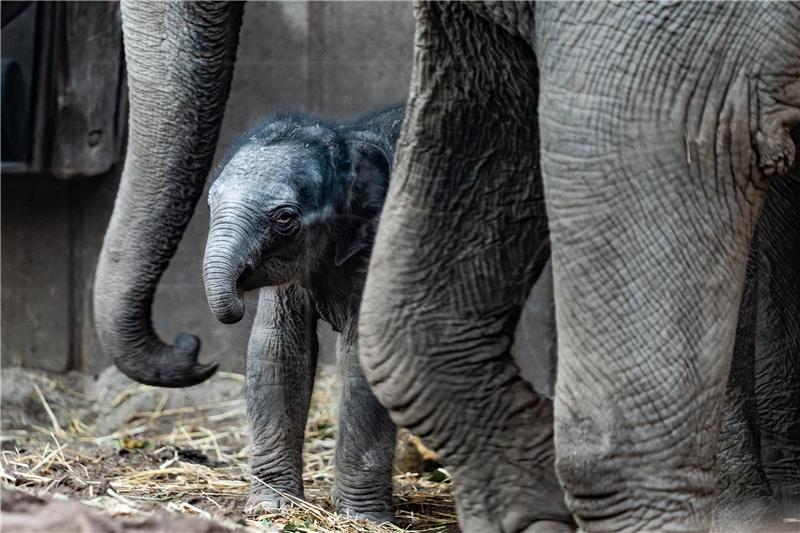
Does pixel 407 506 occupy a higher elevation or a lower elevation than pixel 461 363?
lower

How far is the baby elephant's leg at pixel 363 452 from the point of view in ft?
14.4

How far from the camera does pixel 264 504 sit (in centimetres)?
432

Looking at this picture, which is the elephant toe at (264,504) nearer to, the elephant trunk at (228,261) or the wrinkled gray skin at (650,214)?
the elephant trunk at (228,261)

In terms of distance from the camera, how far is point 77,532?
2740 mm

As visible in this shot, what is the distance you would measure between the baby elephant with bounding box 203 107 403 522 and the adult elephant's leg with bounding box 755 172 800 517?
3.69ft

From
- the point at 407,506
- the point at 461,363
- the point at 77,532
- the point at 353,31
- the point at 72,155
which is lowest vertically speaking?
the point at 407,506

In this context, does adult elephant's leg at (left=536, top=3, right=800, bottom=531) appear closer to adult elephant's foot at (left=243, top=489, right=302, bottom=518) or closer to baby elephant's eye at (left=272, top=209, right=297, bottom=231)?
baby elephant's eye at (left=272, top=209, right=297, bottom=231)

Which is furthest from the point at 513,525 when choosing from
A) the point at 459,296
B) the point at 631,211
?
the point at 631,211

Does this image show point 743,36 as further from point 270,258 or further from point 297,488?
point 297,488

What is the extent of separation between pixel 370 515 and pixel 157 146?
1212 millimetres

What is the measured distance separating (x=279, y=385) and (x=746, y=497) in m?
1.35

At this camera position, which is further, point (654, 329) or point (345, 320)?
point (345, 320)

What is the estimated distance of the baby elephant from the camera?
4168 mm

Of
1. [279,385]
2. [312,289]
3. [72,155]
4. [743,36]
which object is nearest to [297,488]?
[279,385]
